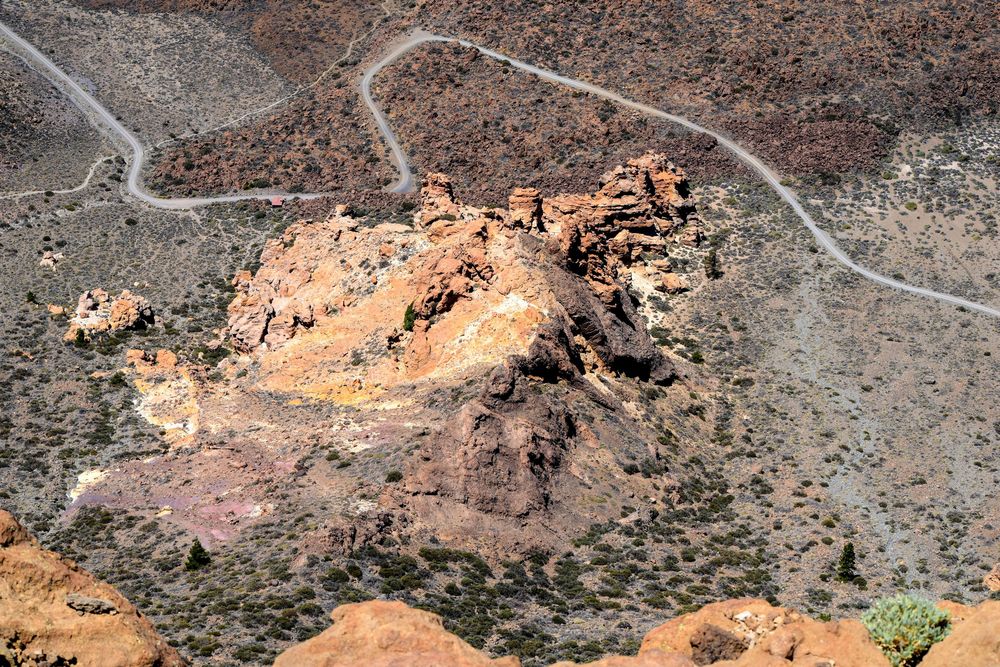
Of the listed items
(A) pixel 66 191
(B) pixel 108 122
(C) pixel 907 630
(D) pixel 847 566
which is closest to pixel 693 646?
(C) pixel 907 630

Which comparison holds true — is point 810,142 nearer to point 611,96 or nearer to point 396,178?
point 611,96

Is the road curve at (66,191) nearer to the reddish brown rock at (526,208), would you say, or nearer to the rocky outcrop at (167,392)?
the rocky outcrop at (167,392)

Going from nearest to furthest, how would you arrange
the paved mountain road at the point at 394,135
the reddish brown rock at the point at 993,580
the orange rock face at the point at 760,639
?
the orange rock face at the point at 760,639, the reddish brown rock at the point at 993,580, the paved mountain road at the point at 394,135

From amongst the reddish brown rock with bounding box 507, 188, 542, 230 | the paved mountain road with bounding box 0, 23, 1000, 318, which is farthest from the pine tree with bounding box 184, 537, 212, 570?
the paved mountain road with bounding box 0, 23, 1000, 318

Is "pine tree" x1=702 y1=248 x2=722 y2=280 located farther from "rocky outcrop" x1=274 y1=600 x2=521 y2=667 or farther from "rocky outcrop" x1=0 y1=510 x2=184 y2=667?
"rocky outcrop" x1=0 y1=510 x2=184 y2=667

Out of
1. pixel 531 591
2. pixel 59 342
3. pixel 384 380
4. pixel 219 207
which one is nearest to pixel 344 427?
pixel 384 380

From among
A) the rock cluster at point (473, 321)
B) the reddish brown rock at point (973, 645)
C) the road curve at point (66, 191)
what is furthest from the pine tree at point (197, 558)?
the road curve at point (66, 191)
